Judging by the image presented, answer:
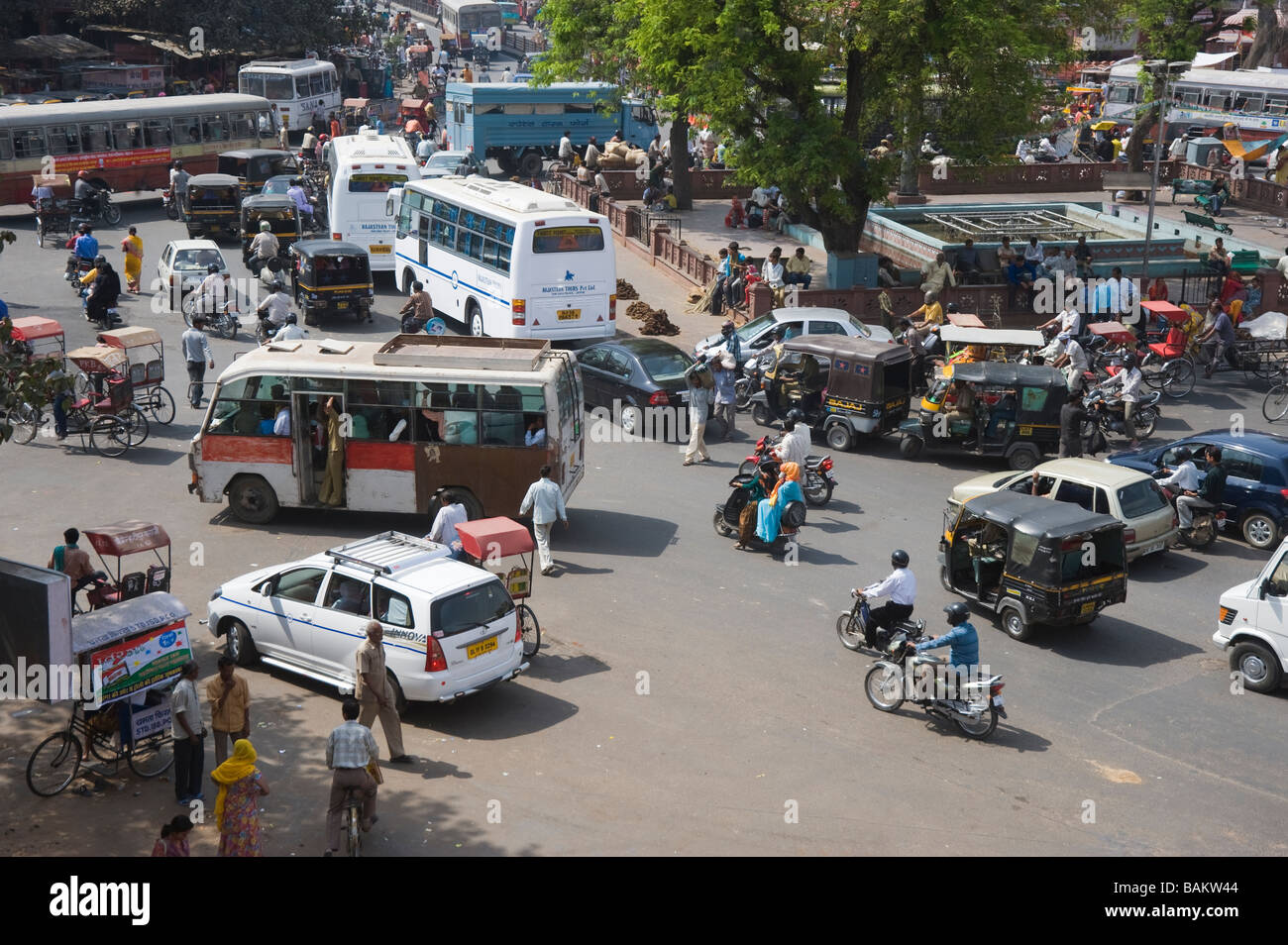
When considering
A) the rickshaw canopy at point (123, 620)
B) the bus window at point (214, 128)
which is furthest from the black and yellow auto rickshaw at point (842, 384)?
the bus window at point (214, 128)

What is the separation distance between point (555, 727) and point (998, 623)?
615cm

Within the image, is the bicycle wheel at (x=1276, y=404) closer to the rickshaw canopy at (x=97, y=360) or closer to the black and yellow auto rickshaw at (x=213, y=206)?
the rickshaw canopy at (x=97, y=360)

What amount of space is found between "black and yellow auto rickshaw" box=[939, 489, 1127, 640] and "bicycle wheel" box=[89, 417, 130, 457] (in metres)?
12.9

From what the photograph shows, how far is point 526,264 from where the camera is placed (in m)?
25.8

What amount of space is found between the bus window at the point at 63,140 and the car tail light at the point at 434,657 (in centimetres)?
3105

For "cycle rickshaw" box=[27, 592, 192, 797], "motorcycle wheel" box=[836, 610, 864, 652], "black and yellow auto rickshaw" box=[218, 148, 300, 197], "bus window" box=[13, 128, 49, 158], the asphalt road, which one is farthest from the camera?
"black and yellow auto rickshaw" box=[218, 148, 300, 197]

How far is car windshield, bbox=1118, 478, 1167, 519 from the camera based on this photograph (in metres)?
17.9

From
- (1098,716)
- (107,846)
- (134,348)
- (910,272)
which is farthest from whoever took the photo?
(910,272)

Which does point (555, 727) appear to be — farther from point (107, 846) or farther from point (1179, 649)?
point (1179, 649)

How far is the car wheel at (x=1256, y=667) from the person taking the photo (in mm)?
14875

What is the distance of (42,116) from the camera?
3797 cm

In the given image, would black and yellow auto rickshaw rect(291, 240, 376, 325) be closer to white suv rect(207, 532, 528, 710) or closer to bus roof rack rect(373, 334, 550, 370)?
bus roof rack rect(373, 334, 550, 370)

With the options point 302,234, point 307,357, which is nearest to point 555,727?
point 307,357

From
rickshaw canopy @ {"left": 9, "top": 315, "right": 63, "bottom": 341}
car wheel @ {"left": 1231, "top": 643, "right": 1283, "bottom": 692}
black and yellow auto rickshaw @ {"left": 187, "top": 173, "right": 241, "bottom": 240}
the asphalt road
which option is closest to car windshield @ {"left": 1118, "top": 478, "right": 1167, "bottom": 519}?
the asphalt road
